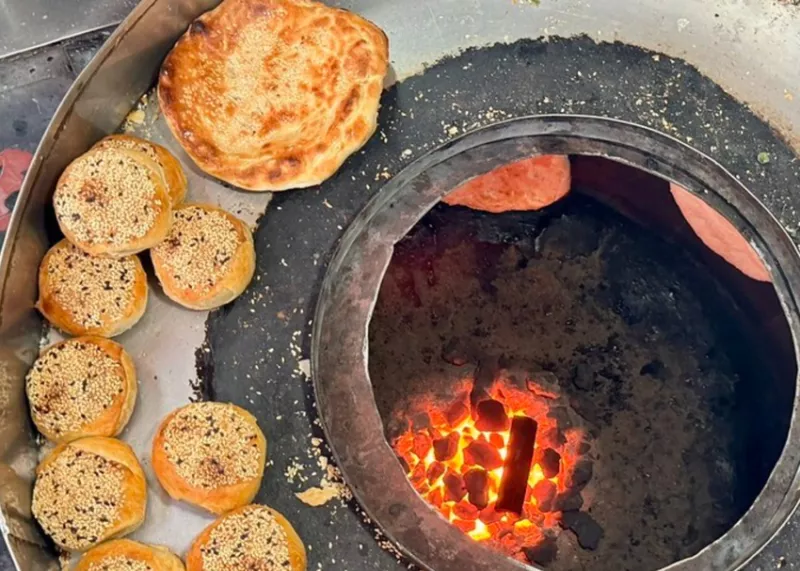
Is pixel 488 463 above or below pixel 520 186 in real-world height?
below

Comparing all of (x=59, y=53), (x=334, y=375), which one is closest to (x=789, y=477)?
(x=334, y=375)

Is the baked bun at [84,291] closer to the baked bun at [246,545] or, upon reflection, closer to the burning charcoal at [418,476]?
the baked bun at [246,545]

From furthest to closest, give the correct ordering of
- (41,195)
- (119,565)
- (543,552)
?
(543,552) → (41,195) → (119,565)

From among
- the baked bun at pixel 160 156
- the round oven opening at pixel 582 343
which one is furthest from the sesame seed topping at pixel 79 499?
the baked bun at pixel 160 156

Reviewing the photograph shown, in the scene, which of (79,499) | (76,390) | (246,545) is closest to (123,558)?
(79,499)

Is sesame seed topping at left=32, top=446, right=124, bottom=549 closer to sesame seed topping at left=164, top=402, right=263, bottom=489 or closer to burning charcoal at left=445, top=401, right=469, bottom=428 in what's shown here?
sesame seed topping at left=164, top=402, right=263, bottom=489

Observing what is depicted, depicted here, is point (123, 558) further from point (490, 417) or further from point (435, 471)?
point (490, 417)

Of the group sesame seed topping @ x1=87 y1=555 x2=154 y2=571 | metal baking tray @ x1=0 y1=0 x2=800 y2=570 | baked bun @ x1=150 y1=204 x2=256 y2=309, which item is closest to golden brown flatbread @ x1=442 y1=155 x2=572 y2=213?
metal baking tray @ x1=0 y1=0 x2=800 y2=570

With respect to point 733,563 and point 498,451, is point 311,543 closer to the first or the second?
point 498,451

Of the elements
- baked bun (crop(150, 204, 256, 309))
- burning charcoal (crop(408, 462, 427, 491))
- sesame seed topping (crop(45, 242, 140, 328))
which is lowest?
burning charcoal (crop(408, 462, 427, 491))
